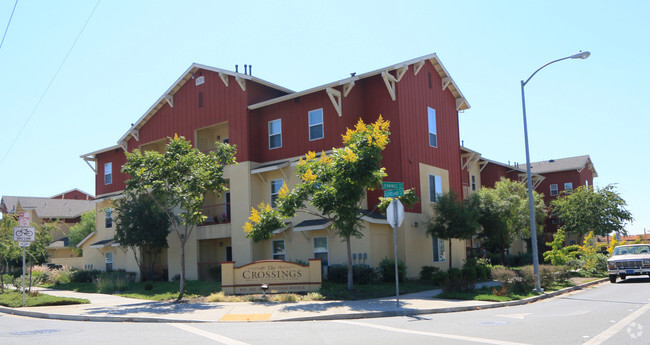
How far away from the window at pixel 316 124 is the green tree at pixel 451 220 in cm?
647

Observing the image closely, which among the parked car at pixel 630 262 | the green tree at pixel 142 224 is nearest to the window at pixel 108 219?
the green tree at pixel 142 224

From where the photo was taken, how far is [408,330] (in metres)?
11.6

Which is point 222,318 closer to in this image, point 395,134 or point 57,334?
point 57,334

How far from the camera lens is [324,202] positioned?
18.8 meters

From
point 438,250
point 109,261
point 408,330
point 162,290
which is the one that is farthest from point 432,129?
point 109,261

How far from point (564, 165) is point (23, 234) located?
4715 centimetres

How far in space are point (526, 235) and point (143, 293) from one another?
91.9 feet

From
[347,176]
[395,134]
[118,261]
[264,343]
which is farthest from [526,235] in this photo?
[264,343]

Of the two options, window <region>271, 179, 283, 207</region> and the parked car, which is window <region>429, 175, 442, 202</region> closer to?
window <region>271, 179, 283, 207</region>

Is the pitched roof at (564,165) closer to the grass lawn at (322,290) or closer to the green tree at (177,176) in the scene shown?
the grass lawn at (322,290)

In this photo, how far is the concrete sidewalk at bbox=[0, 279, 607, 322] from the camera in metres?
14.7

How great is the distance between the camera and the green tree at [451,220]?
80.4ft

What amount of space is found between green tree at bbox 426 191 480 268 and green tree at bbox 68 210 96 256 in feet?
104

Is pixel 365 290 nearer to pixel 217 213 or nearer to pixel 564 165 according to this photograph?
pixel 217 213
